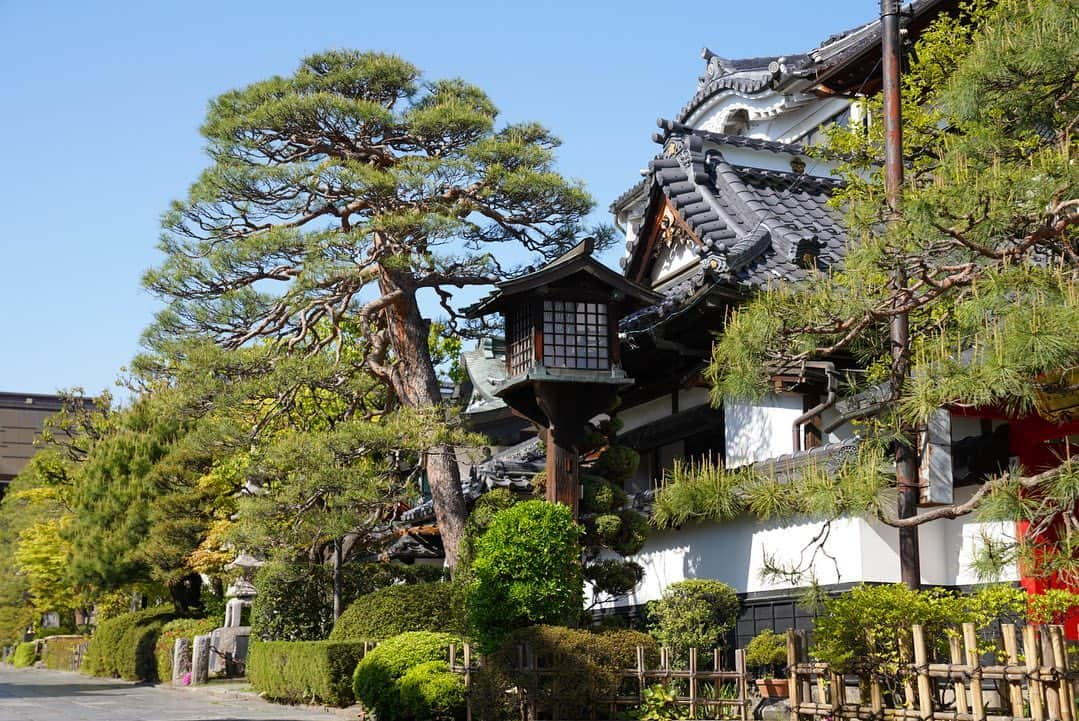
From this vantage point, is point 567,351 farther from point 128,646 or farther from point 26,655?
point 26,655

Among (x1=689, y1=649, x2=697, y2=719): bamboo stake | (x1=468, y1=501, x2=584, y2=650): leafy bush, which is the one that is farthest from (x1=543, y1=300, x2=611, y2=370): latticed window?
(x1=689, y1=649, x2=697, y2=719): bamboo stake

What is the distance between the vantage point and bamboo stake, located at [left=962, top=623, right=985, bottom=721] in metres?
9.55

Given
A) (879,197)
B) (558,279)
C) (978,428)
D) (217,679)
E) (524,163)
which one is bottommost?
(217,679)

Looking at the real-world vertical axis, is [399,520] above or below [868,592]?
above

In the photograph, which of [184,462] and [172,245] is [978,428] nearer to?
[172,245]

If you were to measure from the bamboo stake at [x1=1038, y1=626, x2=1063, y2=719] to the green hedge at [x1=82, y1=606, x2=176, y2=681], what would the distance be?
23606 mm

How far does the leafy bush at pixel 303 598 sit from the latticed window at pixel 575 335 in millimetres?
7966

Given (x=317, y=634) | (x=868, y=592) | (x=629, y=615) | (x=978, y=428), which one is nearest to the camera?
(x=868, y=592)

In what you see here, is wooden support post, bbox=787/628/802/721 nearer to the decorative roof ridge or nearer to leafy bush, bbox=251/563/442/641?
leafy bush, bbox=251/563/442/641

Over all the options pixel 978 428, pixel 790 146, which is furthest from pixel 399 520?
pixel 978 428

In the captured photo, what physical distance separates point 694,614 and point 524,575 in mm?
2385

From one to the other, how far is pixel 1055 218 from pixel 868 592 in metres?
3.69

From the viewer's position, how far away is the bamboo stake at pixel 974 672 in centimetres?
955

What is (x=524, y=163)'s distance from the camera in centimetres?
2031
